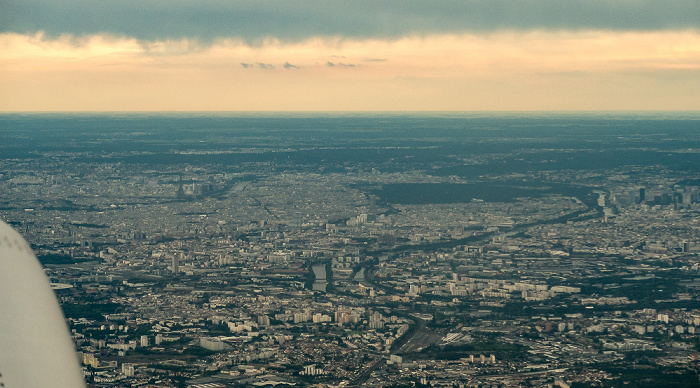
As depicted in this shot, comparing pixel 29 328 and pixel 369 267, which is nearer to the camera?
pixel 29 328

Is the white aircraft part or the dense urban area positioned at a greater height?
the white aircraft part

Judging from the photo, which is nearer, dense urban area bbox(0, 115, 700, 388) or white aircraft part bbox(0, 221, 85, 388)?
white aircraft part bbox(0, 221, 85, 388)

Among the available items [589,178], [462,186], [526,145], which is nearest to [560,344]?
[462,186]

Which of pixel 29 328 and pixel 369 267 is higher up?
pixel 29 328

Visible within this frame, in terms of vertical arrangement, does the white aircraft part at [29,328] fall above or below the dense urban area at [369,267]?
above
